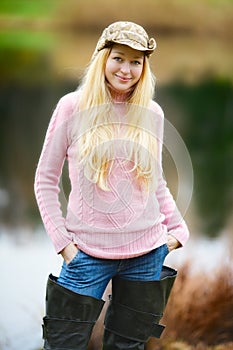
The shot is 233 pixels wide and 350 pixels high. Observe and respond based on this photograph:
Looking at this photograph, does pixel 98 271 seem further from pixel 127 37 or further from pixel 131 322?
pixel 127 37

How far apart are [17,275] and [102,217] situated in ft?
7.32

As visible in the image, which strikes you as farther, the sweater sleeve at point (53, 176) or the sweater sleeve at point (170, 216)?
the sweater sleeve at point (170, 216)

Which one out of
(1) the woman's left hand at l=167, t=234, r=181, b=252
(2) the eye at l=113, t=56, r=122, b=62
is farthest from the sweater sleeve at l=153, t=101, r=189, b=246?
(2) the eye at l=113, t=56, r=122, b=62

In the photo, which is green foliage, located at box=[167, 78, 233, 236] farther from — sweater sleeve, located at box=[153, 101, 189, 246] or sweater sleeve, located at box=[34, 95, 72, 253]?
sweater sleeve, located at box=[34, 95, 72, 253]

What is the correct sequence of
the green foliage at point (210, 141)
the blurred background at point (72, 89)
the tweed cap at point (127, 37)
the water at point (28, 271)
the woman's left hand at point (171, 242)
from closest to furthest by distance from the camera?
the tweed cap at point (127, 37) → the woman's left hand at point (171, 242) → the water at point (28, 271) → the blurred background at point (72, 89) → the green foliage at point (210, 141)

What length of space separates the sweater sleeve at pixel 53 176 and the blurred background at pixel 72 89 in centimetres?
32

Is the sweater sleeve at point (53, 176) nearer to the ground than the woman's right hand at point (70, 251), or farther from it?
farther from it

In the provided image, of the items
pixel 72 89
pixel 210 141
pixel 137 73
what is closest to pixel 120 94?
pixel 137 73

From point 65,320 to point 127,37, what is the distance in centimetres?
63

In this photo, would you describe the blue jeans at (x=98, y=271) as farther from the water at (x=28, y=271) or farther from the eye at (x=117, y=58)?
the water at (x=28, y=271)

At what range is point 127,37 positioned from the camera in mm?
1675

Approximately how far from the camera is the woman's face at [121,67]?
169 cm

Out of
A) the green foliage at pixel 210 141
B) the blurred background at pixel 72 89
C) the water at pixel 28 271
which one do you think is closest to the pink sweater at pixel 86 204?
the blurred background at pixel 72 89

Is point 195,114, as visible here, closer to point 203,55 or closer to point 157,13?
point 157,13
